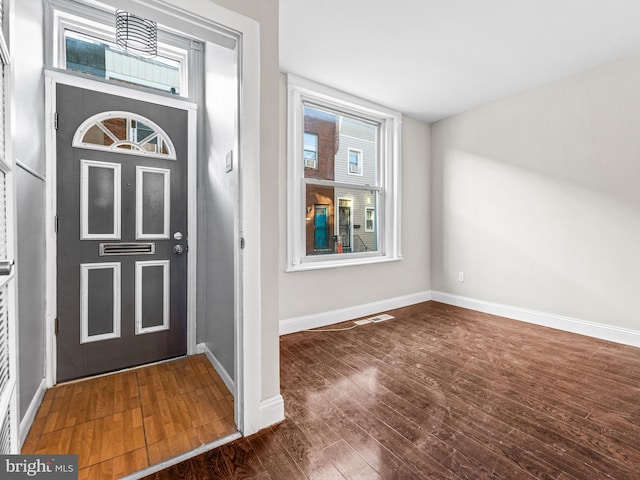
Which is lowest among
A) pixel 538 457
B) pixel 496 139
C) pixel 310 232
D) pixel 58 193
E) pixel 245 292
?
pixel 538 457

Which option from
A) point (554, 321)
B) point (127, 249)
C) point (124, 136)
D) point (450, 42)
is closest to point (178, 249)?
point (127, 249)

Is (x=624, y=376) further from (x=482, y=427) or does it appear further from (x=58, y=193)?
(x=58, y=193)

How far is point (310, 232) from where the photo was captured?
336cm

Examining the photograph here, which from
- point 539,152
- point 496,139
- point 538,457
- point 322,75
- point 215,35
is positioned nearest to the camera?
point 538,457

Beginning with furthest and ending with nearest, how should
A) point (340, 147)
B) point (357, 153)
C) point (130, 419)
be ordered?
1. point (357, 153)
2. point (340, 147)
3. point (130, 419)

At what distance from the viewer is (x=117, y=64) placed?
228 centimetres

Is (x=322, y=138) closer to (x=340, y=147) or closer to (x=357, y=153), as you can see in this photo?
(x=340, y=147)

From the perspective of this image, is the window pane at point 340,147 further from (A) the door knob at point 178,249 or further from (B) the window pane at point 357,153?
(A) the door knob at point 178,249

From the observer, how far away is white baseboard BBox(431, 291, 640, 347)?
275cm

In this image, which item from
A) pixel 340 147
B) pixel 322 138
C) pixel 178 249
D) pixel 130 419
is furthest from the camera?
pixel 340 147

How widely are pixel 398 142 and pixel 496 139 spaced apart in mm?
1119

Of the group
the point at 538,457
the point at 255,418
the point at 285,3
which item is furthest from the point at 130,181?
the point at 538,457

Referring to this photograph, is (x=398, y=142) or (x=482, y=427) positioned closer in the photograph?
(x=482, y=427)

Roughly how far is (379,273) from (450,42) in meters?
2.44
